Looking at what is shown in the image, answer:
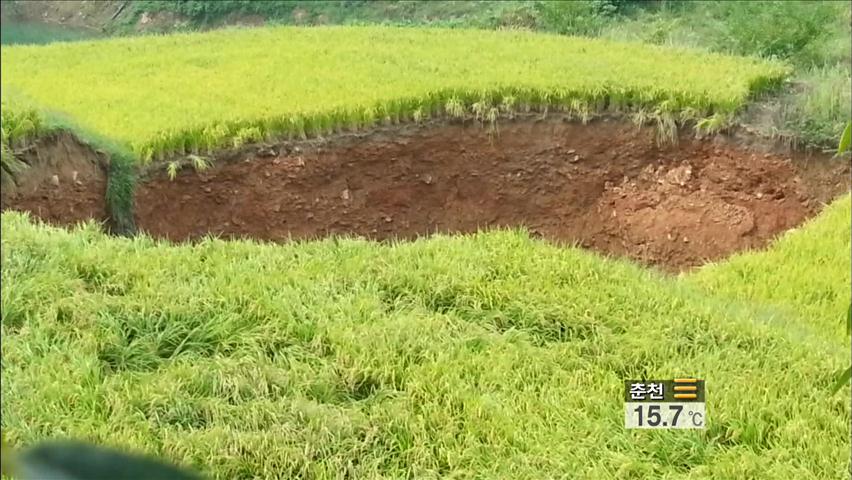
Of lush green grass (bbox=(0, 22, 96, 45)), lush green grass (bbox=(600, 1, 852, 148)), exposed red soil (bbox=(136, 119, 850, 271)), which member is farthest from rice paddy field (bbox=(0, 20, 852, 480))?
lush green grass (bbox=(600, 1, 852, 148))

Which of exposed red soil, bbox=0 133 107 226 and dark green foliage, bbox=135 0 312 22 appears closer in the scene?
exposed red soil, bbox=0 133 107 226

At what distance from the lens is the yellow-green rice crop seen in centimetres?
285

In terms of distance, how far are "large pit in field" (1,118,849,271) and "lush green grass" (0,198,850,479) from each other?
34.2 inches

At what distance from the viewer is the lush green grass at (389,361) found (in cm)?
148

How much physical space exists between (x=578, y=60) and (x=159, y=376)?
2.48 metres

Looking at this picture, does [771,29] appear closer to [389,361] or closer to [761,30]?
[761,30]

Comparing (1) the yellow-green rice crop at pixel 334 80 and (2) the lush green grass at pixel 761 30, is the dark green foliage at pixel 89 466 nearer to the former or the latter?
(1) the yellow-green rice crop at pixel 334 80

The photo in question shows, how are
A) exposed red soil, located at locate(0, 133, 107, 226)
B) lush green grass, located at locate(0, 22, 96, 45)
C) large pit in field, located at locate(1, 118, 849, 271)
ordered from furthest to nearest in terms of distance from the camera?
large pit in field, located at locate(1, 118, 849, 271), exposed red soil, located at locate(0, 133, 107, 226), lush green grass, located at locate(0, 22, 96, 45)

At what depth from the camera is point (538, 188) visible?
136 inches

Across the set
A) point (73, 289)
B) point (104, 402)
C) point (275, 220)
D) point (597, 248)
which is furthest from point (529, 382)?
point (597, 248)

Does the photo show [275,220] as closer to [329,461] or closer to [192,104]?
[192,104]

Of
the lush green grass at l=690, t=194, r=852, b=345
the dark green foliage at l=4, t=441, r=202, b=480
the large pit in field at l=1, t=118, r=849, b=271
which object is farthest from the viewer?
the large pit in field at l=1, t=118, r=849, b=271
